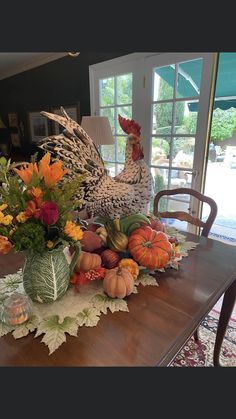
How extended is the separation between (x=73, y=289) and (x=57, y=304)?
79 millimetres

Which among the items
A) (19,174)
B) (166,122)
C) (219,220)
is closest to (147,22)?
(19,174)

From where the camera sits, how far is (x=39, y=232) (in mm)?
599

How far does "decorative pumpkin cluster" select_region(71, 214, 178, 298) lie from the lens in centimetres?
73

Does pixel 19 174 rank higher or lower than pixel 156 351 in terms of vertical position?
higher

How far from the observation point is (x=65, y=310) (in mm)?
682

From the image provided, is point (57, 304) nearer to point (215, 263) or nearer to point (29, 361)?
point (29, 361)

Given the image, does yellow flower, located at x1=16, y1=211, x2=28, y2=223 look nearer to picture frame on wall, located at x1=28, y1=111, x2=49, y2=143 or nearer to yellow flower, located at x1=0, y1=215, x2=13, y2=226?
yellow flower, located at x1=0, y1=215, x2=13, y2=226

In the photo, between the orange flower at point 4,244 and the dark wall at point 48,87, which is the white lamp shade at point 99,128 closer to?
the dark wall at point 48,87

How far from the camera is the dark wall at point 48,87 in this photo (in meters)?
2.76

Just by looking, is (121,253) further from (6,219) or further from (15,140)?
(15,140)

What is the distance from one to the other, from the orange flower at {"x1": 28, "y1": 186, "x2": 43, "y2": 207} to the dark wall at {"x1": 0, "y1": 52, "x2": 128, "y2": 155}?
7.24 feet

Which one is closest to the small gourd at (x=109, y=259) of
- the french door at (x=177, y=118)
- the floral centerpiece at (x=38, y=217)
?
the floral centerpiece at (x=38, y=217)

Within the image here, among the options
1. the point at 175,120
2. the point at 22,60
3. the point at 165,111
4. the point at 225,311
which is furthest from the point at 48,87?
the point at 225,311

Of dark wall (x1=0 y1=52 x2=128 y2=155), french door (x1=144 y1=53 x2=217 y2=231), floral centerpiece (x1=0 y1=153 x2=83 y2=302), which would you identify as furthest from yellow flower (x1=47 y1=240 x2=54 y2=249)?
dark wall (x1=0 y1=52 x2=128 y2=155)
